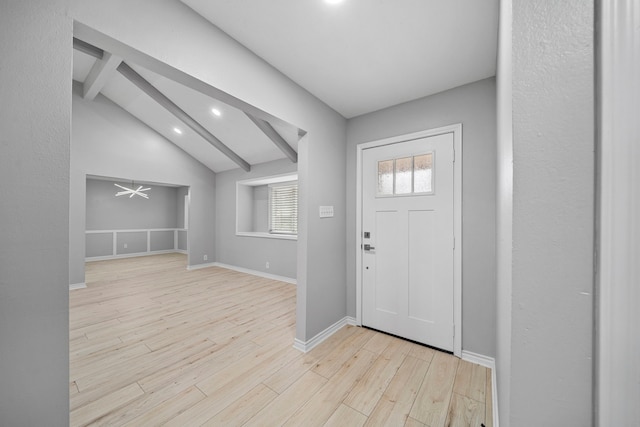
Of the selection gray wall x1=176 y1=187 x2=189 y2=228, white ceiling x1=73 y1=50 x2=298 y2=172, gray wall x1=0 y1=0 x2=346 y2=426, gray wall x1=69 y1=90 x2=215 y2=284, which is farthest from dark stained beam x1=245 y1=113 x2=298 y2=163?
gray wall x1=176 y1=187 x2=189 y2=228

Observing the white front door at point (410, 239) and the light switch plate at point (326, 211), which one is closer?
the white front door at point (410, 239)

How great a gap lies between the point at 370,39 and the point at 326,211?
4.90ft

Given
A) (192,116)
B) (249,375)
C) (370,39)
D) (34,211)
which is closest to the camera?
(34,211)

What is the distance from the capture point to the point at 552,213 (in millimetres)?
503

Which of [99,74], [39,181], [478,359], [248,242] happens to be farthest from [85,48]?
[478,359]

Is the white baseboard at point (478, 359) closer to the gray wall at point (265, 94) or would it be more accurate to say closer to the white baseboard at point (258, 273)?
the gray wall at point (265, 94)

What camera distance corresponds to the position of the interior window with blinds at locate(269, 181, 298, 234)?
16.6 feet

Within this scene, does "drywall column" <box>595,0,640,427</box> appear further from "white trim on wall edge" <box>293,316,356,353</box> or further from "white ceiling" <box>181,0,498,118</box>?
"white trim on wall edge" <box>293,316,356,353</box>

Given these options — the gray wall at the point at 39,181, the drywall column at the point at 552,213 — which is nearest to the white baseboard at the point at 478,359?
the drywall column at the point at 552,213

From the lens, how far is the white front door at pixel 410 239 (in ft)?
7.07

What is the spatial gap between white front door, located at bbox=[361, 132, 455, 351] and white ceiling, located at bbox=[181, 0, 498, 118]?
60 centimetres

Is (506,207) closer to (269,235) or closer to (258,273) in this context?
(269,235)

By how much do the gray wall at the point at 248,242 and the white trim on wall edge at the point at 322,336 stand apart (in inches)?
75.2

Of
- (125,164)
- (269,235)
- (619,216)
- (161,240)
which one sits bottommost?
(161,240)
